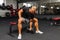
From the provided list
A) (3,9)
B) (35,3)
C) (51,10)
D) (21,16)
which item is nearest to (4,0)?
(3,9)

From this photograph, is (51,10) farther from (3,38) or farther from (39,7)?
(3,38)

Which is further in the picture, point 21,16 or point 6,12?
point 6,12

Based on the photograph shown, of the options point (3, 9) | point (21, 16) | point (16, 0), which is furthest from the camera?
point (16, 0)

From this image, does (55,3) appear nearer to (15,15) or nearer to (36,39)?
(15,15)

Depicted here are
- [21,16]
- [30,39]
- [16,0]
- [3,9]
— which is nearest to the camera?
[30,39]

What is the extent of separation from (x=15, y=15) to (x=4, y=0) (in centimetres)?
163

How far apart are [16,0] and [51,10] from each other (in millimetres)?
3358

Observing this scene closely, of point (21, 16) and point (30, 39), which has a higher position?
point (21, 16)

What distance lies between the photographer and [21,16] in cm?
560

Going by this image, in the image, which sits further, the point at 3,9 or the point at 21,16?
the point at 3,9

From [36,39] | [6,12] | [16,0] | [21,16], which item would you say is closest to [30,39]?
[36,39]

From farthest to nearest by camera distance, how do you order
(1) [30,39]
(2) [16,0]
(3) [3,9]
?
(2) [16,0], (3) [3,9], (1) [30,39]

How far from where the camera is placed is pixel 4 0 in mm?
13633

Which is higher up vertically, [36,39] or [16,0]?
[16,0]
